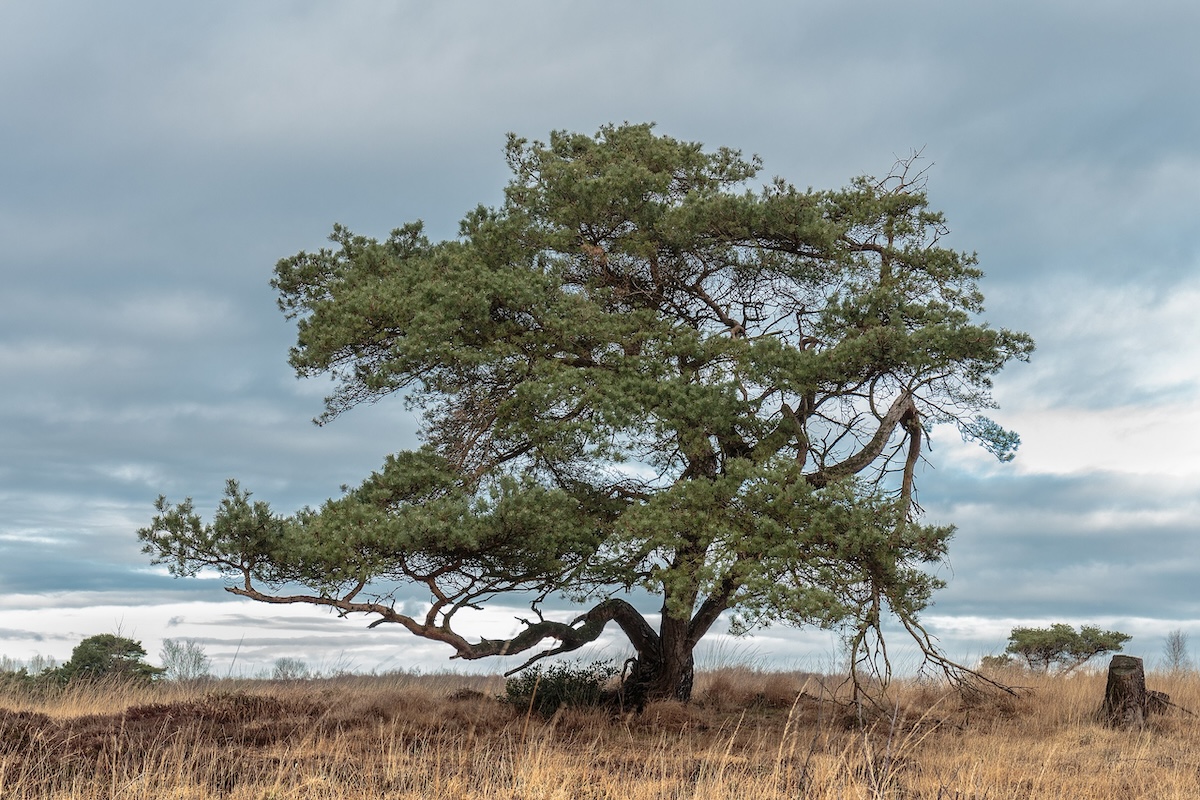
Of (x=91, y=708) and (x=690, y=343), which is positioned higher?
(x=690, y=343)

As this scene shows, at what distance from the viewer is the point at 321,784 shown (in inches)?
372

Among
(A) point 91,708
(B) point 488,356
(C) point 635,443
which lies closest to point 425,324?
(B) point 488,356

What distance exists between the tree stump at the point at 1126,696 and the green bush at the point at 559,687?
341 inches

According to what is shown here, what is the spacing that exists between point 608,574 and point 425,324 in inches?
179

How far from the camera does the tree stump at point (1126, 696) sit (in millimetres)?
17141

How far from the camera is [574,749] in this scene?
12.7 metres

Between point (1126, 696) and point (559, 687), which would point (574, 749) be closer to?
point (559, 687)

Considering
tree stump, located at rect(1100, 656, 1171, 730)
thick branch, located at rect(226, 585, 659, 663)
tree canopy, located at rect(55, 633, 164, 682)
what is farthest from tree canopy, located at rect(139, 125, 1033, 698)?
tree canopy, located at rect(55, 633, 164, 682)

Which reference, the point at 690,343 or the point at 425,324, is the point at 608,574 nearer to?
the point at 690,343

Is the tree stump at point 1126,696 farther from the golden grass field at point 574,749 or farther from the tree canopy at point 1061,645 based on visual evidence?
the tree canopy at point 1061,645

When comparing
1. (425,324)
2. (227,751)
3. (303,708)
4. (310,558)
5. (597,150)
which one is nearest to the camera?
(227,751)

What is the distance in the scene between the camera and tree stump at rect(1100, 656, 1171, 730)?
17141 millimetres

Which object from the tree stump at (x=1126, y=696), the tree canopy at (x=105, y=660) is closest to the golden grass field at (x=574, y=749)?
the tree stump at (x=1126, y=696)

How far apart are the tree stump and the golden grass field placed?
41 centimetres
